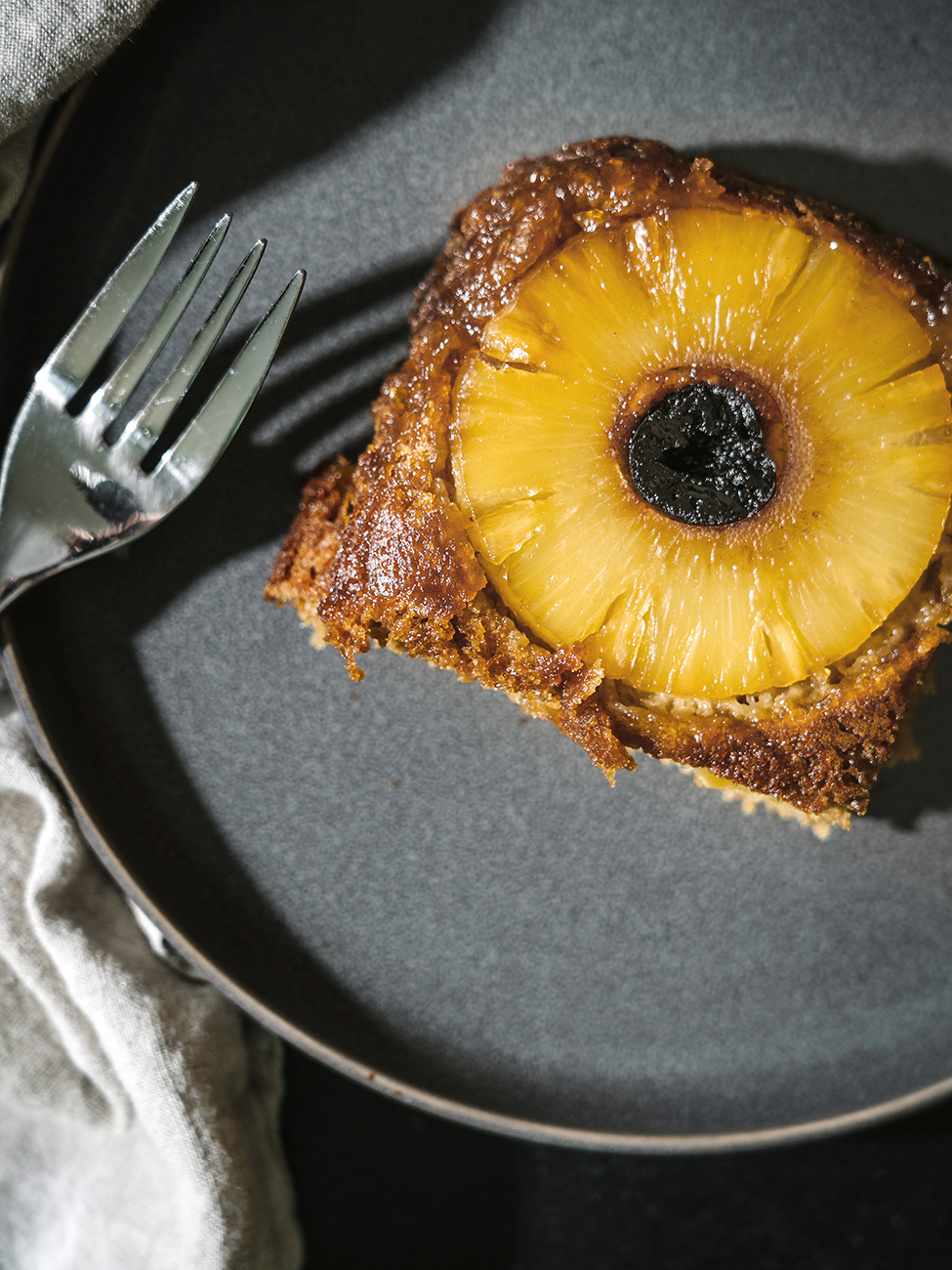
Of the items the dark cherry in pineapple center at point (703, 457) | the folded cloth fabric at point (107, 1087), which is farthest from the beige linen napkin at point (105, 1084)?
the dark cherry in pineapple center at point (703, 457)

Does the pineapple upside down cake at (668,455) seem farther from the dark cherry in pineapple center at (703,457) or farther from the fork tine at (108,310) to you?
the fork tine at (108,310)

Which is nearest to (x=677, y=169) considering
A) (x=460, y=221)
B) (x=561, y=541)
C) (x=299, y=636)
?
(x=460, y=221)

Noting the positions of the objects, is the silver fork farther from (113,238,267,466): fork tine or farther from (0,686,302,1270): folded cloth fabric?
(0,686,302,1270): folded cloth fabric

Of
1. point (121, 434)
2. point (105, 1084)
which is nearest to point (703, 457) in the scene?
point (121, 434)

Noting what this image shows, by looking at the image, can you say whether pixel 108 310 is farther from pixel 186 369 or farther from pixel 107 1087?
pixel 107 1087

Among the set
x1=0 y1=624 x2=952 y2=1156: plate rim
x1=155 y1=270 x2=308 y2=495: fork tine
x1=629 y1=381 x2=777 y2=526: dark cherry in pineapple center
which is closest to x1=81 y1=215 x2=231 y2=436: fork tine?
x1=155 y1=270 x2=308 y2=495: fork tine

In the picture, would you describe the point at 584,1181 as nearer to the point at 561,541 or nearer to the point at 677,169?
the point at 561,541
